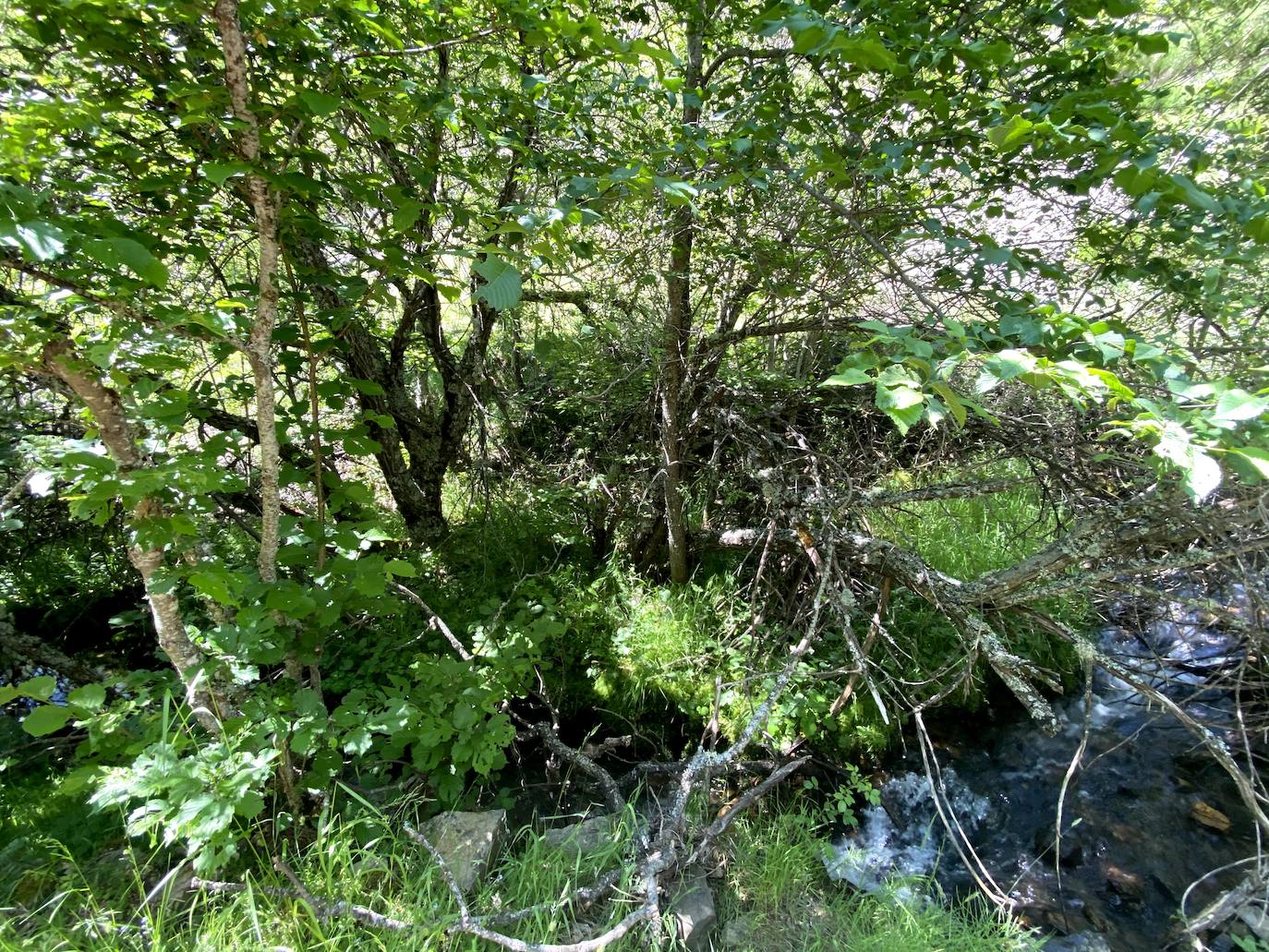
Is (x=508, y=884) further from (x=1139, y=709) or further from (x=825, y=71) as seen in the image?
(x=1139, y=709)

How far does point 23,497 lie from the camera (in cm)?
289

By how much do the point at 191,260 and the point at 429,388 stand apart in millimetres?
1366

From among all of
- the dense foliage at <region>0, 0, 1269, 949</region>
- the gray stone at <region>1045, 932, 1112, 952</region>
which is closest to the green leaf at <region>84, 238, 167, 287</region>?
the dense foliage at <region>0, 0, 1269, 949</region>

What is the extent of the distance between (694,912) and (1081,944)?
1.66m

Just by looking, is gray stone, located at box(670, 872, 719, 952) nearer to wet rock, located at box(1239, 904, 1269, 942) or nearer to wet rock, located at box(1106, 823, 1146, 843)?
wet rock, located at box(1239, 904, 1269, 942)

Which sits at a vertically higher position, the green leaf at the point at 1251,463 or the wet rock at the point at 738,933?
the green leaf at the point at 1251,463

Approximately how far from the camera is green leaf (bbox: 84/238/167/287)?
113 centimetres

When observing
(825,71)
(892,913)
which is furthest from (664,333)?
(892,913)

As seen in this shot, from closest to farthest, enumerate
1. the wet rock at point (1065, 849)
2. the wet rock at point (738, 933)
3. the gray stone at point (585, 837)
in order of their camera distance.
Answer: the wet rock at point (738, 933) < the gray stone at point (585, 837) < the wet rock at point (1065, 849)

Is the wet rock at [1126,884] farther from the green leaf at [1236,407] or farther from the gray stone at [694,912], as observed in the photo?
the green leaf at [1236,407]

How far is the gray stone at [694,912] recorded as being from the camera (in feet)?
6.15

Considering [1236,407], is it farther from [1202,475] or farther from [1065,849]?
[1065,849]

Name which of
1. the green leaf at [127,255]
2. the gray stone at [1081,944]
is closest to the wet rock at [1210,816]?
the gray stone at [1081,944]

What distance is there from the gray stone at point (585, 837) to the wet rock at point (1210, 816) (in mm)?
2912
